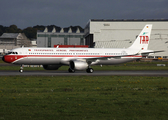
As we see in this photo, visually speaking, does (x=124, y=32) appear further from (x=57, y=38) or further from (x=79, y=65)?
(x=79, y=65)

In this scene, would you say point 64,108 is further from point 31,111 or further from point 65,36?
point 65,36

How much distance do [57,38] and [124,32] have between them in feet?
220

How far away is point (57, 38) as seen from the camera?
176m

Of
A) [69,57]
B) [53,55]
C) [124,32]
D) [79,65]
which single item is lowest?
[79,65]

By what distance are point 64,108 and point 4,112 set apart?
2.87 m

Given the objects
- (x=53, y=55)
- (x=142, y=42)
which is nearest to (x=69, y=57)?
(x=53, y=55)

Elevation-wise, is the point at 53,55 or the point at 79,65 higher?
the point at 53,55

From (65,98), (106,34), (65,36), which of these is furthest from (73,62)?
(65,36)

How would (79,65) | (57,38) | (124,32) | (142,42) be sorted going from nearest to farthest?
1. (79,65)
2. (142,42)
3. (124,32)
4. (57,38)

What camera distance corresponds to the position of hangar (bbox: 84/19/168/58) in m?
116

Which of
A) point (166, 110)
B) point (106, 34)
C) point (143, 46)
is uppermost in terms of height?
point (106, 34)

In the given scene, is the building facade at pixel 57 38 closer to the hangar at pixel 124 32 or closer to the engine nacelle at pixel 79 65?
the hangar at pixel 124 32

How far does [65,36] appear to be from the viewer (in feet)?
588

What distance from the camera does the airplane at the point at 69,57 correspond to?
42.0m
